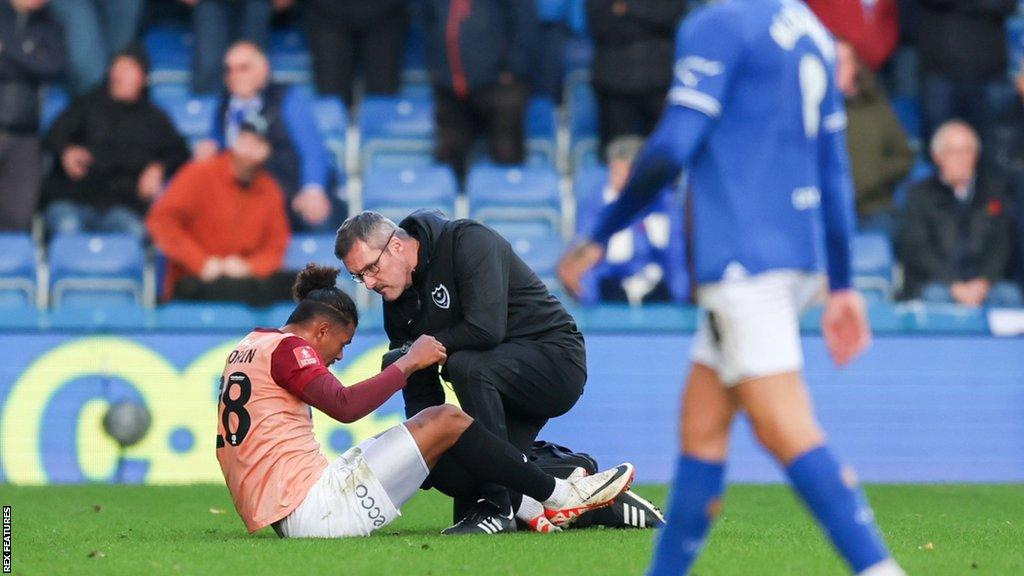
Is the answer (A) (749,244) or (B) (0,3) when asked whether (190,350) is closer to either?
(B) (0,3)

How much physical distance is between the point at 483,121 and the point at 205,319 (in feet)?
11.6

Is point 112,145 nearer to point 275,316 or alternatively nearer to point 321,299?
point 275,316

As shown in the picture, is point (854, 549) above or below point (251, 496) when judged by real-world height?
above

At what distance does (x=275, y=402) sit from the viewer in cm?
607

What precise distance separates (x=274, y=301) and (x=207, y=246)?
79 centimetres

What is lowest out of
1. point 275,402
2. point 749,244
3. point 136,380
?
point 136,380

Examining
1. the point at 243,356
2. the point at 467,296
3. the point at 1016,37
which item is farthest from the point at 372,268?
the point at 1016,37

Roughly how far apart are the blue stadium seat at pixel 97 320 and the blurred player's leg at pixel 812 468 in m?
5.96

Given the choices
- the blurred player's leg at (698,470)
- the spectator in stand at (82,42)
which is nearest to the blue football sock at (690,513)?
the blurred player's leg at (698,470)

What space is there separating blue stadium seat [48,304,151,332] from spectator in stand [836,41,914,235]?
5164 millimetres

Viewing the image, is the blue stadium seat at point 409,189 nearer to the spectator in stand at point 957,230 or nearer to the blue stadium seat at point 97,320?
the blue stadium seat at point 97,320

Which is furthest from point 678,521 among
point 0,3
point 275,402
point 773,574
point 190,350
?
point 0,3

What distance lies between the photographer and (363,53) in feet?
42.1

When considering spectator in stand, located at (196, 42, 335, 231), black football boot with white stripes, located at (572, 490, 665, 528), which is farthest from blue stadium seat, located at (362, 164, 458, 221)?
black football boot with white stripes, located at (572, 490, 665, 528)
